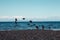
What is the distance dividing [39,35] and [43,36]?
539 millimetres

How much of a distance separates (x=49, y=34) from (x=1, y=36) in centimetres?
475

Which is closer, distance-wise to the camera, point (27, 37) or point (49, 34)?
point (27, 37)

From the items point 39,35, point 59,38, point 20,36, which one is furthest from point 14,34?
point 59,38

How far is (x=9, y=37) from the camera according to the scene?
18.5 meters

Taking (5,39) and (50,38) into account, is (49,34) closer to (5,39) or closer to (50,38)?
(50,38)

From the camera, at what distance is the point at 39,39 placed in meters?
18.2

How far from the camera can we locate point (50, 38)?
18438mm

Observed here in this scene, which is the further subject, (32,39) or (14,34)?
(14,34)

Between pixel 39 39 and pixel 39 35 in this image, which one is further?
pixel 39 35

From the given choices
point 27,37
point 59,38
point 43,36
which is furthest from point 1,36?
point 59,38

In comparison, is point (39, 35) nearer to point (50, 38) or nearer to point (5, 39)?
point (50, 38)

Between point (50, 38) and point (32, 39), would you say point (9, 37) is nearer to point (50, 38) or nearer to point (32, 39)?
point (32, 39)

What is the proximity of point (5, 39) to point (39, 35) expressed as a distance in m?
3.50

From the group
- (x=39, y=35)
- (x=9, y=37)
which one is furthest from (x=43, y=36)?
(x=9, y=37)
